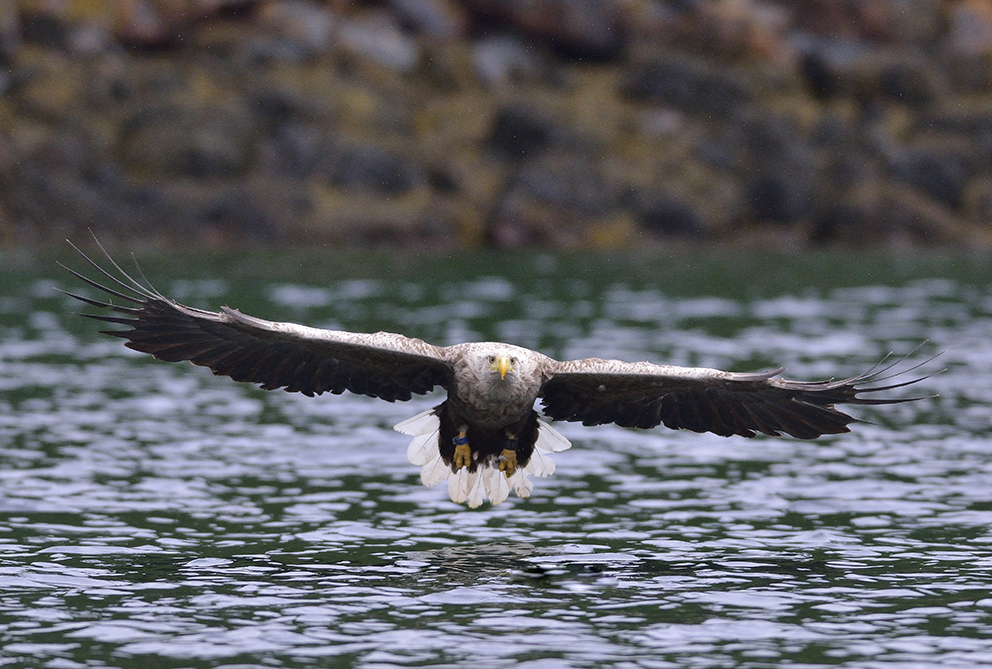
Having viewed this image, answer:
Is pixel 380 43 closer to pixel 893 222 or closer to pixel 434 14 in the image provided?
pixel 434 14

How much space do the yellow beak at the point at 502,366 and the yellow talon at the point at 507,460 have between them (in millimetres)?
1429

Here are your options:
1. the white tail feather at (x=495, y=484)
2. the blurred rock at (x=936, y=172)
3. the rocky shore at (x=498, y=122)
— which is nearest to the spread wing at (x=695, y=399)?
the white tail feather at (x=495, y=484)

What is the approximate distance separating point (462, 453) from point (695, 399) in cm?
218

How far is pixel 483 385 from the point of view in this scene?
1252 centimetres

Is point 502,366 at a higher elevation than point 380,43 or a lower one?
lower

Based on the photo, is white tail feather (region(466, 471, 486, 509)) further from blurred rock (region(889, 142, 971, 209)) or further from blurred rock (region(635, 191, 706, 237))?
blurred rock (region(889, 142, 971, 209))

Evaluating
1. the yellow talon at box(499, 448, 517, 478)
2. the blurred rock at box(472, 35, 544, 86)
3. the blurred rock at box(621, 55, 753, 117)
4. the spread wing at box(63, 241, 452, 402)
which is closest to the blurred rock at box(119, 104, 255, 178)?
the blurred rock at box(472, 35, 544, 86)

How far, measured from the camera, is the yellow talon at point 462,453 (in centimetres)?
1352

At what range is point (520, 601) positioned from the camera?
37.9 feet

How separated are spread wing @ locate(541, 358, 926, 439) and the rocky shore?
33143 mm

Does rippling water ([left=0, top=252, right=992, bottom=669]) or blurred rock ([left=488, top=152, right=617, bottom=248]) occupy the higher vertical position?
blurred rock ([left=488, top=152, right=617, bottom=248])

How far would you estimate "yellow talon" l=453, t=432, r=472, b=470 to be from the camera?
1352cm

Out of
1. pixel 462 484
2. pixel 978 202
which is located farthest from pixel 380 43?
pixel 462 484

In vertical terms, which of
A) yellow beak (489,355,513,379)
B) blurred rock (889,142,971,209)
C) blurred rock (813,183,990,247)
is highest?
blurred rock (889,142,971,209)
